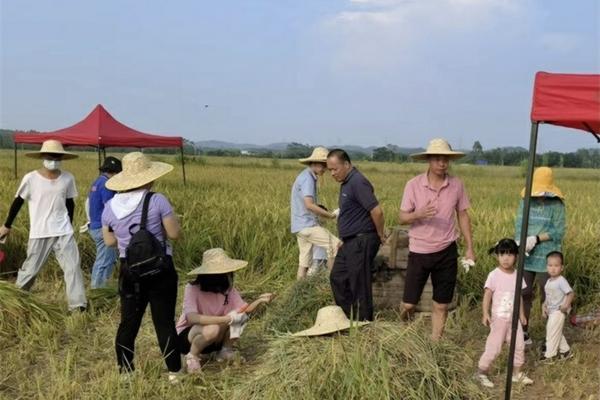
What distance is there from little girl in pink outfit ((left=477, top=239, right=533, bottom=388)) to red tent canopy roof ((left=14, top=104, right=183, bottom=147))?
1101cm

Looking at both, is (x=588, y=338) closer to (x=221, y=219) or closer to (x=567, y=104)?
(x=567, y=104)

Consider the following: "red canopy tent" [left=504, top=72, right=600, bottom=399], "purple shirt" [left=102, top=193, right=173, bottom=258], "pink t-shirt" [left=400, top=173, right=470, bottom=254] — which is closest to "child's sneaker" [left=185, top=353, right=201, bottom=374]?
"purple shirt" [left=102, top=193, right=173, bottom=258]

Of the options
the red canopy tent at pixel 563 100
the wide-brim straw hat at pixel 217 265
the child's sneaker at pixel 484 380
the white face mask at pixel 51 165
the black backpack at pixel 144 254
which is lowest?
the child's sneaker at pixel 484 380

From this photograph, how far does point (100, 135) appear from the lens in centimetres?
1370

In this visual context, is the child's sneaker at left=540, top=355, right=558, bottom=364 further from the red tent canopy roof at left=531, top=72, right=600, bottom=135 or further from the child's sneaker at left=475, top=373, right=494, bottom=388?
the red tent canopy roof at left=531, top=72, right=600, bottom=135

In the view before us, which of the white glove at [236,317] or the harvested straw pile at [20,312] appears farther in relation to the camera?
the harvested straw pile at [20,312]

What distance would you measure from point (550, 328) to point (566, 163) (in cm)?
5496

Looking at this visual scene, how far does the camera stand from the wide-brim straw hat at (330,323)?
10.4ft

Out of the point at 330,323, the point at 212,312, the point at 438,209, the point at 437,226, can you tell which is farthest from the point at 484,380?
the point at 212,312

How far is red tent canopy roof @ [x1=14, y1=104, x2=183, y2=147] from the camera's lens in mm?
13586

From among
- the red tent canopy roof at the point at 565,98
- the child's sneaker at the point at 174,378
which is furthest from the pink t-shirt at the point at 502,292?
the child's sneaker at the point at 174,378

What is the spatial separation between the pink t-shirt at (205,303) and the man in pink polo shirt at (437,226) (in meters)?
1.35

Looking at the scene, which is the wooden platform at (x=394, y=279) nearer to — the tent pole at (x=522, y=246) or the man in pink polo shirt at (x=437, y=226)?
the man in pink polo shirt at (x=437, y=226)

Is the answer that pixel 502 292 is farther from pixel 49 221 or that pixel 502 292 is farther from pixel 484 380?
pixel 49 221
